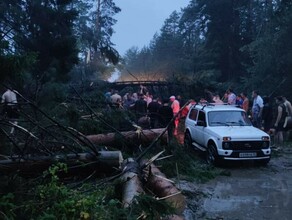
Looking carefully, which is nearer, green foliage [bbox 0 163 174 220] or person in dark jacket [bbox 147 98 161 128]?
green foliage [bbox 0 163 174 220]

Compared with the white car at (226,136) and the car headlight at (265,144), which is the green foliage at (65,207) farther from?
the car headlight at (265,144)

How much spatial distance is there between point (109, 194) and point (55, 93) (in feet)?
17.0

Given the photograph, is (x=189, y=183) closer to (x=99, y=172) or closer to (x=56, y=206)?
(x=99, y=172)

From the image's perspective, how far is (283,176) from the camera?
10828mm

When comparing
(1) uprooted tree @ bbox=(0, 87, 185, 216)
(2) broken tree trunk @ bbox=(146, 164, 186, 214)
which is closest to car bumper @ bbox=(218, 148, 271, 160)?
(1) uprooted tree @ bbox=(0, 87, 185, 216)

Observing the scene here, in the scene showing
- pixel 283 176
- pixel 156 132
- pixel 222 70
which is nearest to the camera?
pixel 283 176

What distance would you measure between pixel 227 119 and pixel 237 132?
109 cm

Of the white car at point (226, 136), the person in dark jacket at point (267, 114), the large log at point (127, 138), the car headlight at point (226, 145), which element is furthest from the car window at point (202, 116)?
the person in dark jacket at point (267, 114)

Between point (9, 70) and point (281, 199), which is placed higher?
point (9, 70)

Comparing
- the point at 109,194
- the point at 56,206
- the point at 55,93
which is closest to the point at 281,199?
the point at 109,194

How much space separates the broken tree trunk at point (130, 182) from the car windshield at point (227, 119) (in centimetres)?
517

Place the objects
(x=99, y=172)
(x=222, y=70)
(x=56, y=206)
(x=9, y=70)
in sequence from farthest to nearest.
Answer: (x=222, y=70)
(x=99, y=172)
(x=56, y=206)
(x=9, y=70)

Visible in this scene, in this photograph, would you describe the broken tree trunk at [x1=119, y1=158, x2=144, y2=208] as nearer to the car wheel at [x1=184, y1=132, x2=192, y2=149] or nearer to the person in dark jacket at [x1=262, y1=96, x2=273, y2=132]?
the car wheel at [x1=184, y1=132, x2=192, y2=149]

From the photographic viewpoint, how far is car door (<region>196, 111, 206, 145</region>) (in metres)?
12.8
